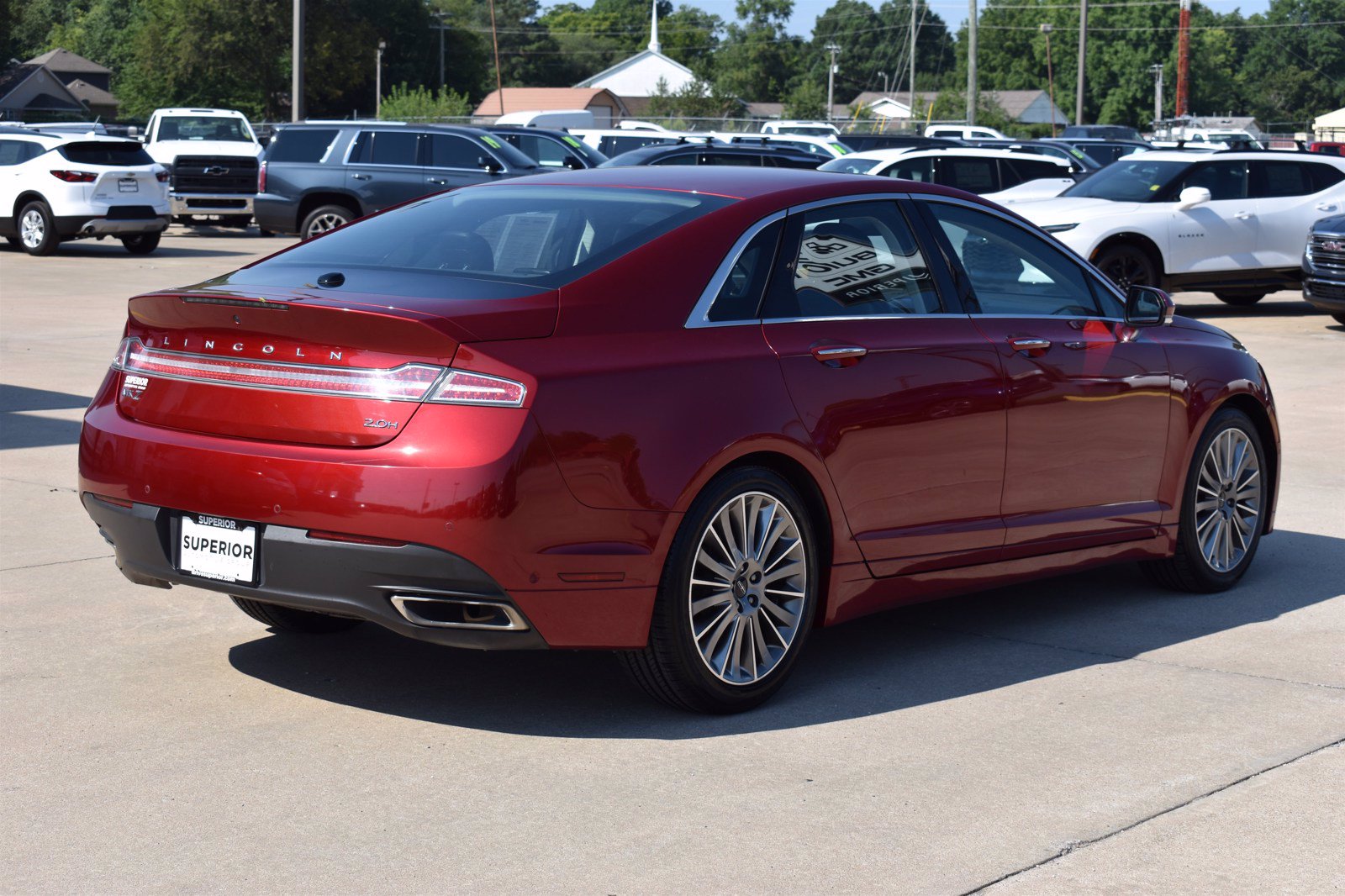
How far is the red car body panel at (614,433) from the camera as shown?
15.2 feet

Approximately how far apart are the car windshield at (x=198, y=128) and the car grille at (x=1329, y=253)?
20.1m

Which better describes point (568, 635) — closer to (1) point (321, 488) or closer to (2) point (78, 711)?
(1) point (321, 488)

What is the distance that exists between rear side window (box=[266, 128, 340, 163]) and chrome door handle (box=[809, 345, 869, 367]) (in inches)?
772

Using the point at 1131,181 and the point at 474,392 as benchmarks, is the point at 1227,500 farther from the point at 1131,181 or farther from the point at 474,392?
the point at 1131,181

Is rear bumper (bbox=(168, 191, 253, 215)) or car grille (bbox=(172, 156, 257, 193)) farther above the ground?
car grille (bbox=(172, 156, 257, 193))

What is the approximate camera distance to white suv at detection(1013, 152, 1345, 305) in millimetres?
18562

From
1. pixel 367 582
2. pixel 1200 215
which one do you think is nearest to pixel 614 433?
pixel 367 582

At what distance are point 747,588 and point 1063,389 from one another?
1.68 m

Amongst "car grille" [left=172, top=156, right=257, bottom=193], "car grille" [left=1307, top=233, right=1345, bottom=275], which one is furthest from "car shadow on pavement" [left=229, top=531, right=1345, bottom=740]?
"car grille" [left=172, top=156, right=257, bottom=193]

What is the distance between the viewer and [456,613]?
15.5 feet

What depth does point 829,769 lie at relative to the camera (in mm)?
4750

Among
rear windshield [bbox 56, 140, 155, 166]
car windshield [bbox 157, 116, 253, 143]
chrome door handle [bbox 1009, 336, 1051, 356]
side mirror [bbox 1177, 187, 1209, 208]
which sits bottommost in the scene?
chrome door handle [bbox 1009, 336, 1051, 356]

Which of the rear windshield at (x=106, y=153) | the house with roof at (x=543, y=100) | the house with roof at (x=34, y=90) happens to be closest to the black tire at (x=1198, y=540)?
the rear windshield at (x=106, y=153)

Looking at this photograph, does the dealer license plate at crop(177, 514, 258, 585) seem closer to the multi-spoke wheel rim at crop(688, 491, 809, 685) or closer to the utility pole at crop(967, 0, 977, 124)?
the multi-spoke wheel rim at crop(688, 491, 809, 685)
